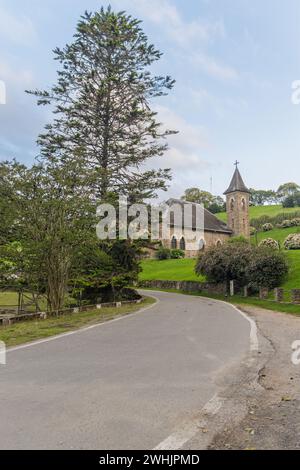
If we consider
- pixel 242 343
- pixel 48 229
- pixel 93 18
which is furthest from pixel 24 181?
pixel 93 18

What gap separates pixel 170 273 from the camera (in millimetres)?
49938

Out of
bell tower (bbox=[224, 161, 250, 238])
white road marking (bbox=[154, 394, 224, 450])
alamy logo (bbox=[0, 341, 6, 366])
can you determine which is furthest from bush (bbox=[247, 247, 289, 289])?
bell tower (bbox=[224, 161, 250, 238])

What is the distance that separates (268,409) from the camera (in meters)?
4.90

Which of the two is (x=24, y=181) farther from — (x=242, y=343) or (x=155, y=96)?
(x=155, y=96)

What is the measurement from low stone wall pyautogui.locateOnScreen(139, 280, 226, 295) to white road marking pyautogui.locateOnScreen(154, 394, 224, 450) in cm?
2578

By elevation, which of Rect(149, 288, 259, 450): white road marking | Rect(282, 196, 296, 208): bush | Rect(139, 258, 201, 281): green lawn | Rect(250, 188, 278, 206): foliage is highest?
Rect(250, 188, 278, 206): foliage

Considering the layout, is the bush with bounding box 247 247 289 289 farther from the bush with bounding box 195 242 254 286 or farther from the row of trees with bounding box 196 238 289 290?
the bush with bounding box 195 242 254 286

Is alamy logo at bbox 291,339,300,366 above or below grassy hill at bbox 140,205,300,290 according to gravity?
below

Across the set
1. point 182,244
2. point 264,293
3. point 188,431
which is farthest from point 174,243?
point 188,431

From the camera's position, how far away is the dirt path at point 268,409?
3908 millimetres

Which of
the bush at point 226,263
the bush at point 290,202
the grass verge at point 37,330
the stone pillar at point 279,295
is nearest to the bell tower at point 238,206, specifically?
the bush at point 290,202

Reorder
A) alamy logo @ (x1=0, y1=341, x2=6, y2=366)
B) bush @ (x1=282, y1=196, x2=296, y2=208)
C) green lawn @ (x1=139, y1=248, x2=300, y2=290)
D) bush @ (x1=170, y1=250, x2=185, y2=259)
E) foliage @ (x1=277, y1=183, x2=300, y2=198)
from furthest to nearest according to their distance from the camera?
foliage @ (x1=277, y1=183, x2=300, y2=198), bush @ (x1=282, y1=196, x2=296, y2=208), bush @ (x1=170, y1=250, x2=185, y2=259), green lawn @ (x1=139, y1=248, x2=300, y2=290), alamy logo @ (x1=0, y1=341, x2=6, y2=366)

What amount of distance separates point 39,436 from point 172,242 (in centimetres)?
6314

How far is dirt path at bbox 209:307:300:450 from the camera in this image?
154 inches
